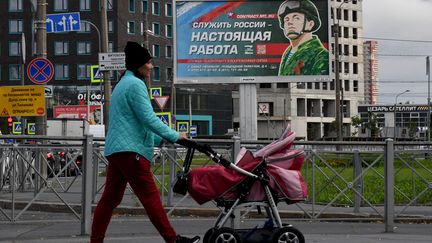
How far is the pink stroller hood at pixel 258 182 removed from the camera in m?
6.83

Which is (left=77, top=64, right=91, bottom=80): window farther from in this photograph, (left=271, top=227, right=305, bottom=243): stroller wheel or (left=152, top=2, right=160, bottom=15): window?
(left=271, top=227, right=305, bottom=243): stroller wheel

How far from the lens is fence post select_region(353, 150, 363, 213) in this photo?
37.1ft

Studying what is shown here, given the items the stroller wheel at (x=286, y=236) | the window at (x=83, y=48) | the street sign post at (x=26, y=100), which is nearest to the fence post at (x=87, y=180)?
the stroller wheel at (x=286, y=236)

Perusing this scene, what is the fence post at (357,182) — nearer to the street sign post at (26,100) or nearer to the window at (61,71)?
the street sign post at (26,100)

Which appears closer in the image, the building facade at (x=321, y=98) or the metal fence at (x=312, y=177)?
the metal fence at (x=312, y=177)

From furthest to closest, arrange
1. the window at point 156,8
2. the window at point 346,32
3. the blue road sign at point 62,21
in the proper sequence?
the window at point 346,32, the window at point 156,8, the blue road sign at point 62,21

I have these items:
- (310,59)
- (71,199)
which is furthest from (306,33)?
(71,199)

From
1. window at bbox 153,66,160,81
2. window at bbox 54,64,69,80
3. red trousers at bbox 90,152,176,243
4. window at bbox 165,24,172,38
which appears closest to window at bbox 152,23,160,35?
window at bbox 165,24,172,38

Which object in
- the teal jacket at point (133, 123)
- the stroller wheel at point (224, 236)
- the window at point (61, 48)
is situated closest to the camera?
the teal jacket at point (133, 123)

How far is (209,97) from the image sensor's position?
8862 cm

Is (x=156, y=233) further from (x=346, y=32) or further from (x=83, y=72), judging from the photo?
(x=346, y=32)

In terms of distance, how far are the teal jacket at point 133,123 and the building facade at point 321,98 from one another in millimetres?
86944

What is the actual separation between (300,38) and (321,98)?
8805 centimetres

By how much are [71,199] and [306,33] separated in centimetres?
966
